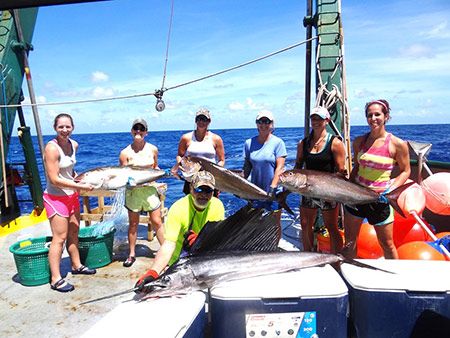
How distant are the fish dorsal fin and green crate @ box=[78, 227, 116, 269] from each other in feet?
6.84

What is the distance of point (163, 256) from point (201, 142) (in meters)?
1.74

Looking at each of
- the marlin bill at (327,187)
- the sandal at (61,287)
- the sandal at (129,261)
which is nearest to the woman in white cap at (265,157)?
the marlin bill at (327,187)

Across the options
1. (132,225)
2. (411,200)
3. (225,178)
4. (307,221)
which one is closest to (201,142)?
(225,178)

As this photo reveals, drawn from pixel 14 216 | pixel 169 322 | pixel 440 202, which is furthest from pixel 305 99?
pixel 14 216

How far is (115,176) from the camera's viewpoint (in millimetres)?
3262

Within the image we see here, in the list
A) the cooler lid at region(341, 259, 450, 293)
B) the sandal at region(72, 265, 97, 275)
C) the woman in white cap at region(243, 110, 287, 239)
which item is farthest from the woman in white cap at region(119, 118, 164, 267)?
the cooler lid at region(341, 259, 450, 293)

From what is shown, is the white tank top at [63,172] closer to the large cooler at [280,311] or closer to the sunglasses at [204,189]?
the sunglasses at [204,189]

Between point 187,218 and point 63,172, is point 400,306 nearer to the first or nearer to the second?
point 187,218

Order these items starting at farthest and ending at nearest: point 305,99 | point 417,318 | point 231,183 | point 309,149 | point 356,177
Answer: point 305,99 → point 231,183 → point 309,149 → point 356,177 → point 417,318

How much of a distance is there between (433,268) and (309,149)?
143cm

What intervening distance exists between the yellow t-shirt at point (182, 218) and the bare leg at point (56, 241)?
55.6 inches

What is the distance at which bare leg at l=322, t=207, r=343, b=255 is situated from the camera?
10.4 feet

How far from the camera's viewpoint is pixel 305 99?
423 cm

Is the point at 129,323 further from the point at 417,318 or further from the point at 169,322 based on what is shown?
the point at 417,318
